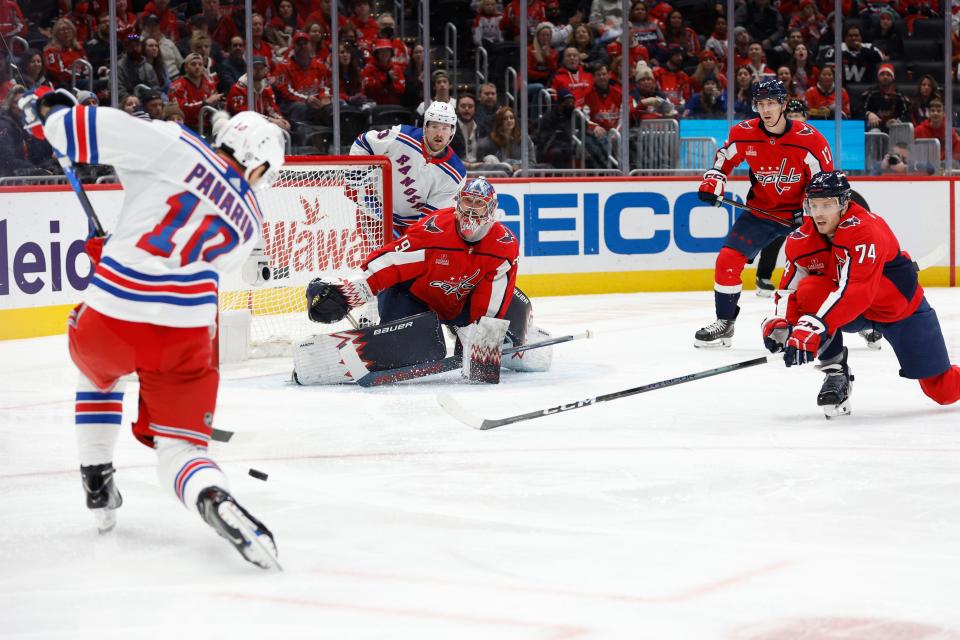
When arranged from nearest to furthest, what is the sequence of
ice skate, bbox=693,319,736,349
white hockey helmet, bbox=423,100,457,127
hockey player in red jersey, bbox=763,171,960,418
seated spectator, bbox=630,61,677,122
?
hockey player in red jersey, bbox=763,171,960,418 < white hockey helmet, bbox=423,100,457,127 < ice skate, bbox=693,319,736,349 < seated spectator, bbox=630,61,677,122

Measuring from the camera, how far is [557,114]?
8445 millimetres

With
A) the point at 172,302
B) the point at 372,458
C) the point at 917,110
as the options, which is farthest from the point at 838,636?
the point at 917,110

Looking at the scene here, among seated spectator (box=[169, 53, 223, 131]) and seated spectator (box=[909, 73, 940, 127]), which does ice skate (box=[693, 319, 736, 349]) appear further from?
seated spectator (box=[909, 73, 940, 127])

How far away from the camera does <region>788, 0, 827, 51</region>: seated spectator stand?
970 centimetres

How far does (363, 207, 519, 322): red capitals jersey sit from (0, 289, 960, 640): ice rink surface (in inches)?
15.7

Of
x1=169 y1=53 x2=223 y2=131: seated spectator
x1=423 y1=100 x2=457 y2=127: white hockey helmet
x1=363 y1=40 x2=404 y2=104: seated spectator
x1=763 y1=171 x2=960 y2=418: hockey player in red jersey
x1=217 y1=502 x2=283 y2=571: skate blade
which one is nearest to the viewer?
x1=217 y1=502 x2=283 y2=571: skate blade

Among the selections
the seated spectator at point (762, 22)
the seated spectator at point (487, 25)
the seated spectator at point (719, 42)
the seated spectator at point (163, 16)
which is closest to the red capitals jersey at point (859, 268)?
the seated spectator at point (163, 16)

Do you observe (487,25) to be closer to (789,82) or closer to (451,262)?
(789,82)

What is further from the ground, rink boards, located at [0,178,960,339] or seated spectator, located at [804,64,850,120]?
seated spectator, located at [804,64,850,120]

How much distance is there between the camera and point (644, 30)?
9109 millimetres

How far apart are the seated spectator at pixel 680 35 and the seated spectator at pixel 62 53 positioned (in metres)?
4.30

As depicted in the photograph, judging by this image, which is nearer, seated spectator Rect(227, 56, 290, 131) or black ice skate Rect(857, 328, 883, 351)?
black ice skate Rect(857, 328, 883, 351)

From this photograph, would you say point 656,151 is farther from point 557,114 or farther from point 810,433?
point 810,433

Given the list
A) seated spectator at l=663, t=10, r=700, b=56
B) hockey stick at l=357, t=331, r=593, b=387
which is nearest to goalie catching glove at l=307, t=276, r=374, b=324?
hockey stick at l=357, t=331, r=593, b=387
